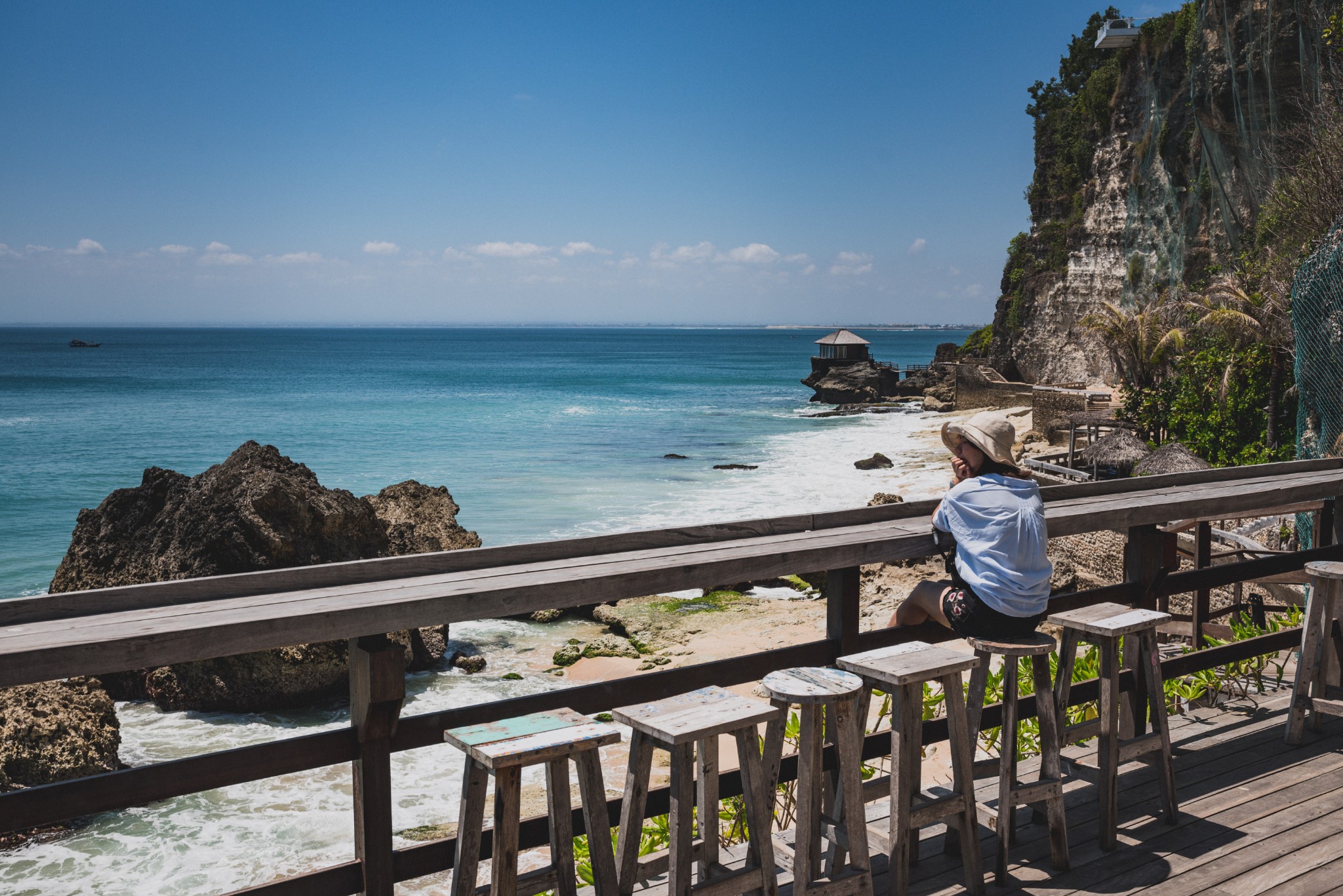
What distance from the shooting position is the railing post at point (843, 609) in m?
3.24

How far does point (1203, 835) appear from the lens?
331 centimetres

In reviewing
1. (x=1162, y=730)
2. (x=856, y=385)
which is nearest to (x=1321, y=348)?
(x=1162, y=730)

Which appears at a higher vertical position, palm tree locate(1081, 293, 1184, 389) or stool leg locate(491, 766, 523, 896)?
palm tree locate(1081, 293, 1184, 389)

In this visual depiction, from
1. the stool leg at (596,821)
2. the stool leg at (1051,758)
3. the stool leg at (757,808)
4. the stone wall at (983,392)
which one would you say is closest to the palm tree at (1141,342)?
the stone wall at (983,392)

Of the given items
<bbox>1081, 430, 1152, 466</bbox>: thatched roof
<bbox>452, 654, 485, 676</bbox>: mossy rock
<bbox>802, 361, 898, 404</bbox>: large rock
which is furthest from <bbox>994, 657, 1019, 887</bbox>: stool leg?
<bbox>802, 361, 898, 404</bbox>: large rock

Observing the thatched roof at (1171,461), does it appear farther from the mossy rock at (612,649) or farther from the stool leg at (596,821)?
the stool leg at (596,821)

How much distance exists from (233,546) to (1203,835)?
9183 millimetres

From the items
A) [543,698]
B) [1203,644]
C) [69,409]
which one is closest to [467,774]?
[543,698]

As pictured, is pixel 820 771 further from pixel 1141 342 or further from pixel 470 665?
pixel 1141 342

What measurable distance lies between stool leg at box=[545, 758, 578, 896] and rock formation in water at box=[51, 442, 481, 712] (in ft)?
26.9

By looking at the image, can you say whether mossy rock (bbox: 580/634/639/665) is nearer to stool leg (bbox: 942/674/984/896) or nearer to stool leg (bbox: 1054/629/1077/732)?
stool leg (bbox: 1054/629/1077/732)

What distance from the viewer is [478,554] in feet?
9.57

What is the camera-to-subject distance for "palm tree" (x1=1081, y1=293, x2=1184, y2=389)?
2742 cm

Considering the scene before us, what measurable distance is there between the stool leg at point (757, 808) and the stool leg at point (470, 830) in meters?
0.63
